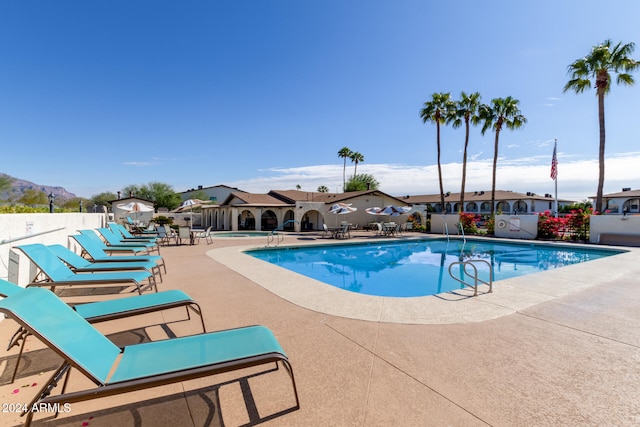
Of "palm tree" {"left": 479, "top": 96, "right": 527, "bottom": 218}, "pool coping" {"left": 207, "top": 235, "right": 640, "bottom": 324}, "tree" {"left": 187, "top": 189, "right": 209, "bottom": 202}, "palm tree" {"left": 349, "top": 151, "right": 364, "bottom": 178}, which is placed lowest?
"pool coping" {"left": 207, "top": 235, "right": 640, "bottom": 324}

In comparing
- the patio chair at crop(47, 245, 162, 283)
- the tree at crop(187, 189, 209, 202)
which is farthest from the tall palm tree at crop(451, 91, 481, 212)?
the tree at crop(187, 189, 209, 202)

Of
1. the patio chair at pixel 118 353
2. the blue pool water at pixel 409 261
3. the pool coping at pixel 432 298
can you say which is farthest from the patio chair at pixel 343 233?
the patio chair at pixel 118 353

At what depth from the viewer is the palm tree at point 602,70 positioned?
18812mm

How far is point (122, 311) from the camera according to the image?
11.4 ft

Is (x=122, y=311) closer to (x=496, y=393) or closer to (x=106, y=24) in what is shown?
(x=496, y=393)

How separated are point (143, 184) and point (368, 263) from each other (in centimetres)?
5247

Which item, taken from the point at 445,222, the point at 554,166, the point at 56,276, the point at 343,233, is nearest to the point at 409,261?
the point at 343,233

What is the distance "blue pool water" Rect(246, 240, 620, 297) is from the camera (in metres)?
9.90

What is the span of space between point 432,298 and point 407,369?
2946 mm

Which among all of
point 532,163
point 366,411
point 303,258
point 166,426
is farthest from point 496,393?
point 532,163

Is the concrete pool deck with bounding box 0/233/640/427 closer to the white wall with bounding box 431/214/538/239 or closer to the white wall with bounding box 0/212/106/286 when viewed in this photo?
the white wall with bounding box 0/212/106/286

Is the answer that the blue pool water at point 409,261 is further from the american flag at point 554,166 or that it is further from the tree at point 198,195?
the tree at point 198,195

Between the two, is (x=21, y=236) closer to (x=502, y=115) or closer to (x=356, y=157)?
(x=502, y=115)

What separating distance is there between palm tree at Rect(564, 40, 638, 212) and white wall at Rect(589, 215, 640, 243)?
2.70 m
